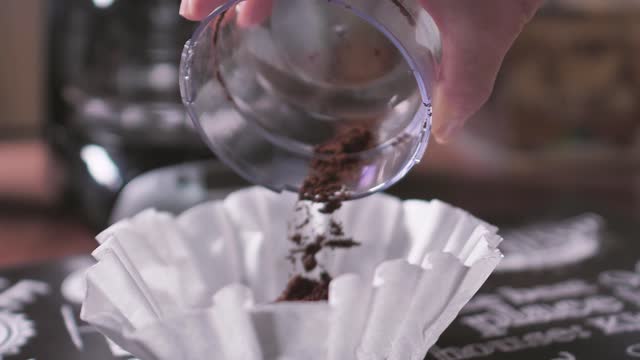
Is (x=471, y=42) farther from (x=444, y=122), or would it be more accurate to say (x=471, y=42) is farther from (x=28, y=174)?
(x=28, y=174)

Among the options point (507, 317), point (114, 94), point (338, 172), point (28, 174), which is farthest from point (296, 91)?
point (28, 174)

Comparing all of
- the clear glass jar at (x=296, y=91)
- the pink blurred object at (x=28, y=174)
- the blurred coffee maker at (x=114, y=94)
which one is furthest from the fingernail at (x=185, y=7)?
the pink blurred object at (x=28, y=174)

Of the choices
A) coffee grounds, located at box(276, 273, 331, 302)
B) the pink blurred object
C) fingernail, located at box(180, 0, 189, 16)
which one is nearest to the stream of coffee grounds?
coffee grounds, located at box(276, 273, 331, 302)

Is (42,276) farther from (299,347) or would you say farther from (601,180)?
(601,180)

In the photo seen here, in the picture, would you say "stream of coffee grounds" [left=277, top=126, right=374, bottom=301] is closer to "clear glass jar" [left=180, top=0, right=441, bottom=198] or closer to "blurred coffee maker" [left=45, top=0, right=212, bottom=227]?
"clear glass jar" [left=180, top=0, right=441, bottom=198]

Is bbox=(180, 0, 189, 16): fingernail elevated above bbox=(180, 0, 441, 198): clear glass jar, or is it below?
above

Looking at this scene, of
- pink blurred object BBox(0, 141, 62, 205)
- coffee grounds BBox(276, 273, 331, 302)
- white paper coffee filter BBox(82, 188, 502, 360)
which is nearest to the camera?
white paper coffee filter BBox(82, 188, 502, 360)
